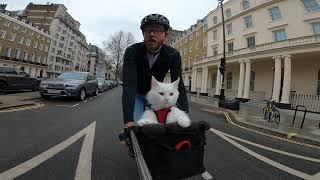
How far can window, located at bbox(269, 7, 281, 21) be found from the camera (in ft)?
108

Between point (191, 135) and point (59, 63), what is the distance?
9663 centimetres

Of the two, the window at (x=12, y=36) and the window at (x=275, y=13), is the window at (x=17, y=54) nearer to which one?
the window at (x=12, y=36)

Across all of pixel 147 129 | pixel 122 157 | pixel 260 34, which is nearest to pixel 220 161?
pixel 122 157

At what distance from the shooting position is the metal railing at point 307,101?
24.8 metres

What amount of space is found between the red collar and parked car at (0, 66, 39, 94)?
17.2 meters

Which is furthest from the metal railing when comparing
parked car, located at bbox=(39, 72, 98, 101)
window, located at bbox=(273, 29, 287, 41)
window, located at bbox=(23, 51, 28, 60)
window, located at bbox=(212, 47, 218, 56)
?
window, located at bbox=(23, 51, 28, 60)

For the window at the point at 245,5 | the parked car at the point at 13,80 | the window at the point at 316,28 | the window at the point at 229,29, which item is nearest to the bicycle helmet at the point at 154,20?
the parked car at the point at 13,80

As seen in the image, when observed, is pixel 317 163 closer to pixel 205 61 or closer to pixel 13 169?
pixel 13 169

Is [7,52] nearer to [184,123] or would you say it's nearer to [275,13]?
[275,13]

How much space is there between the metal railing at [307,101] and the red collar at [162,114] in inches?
980

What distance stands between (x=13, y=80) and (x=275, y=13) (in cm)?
2880

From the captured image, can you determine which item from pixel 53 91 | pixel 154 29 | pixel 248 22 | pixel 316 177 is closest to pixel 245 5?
pixel 248 22

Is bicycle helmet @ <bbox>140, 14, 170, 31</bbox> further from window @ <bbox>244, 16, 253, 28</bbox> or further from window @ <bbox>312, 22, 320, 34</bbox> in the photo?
window @ <bbox>244, 16, 253, 28</bbox>

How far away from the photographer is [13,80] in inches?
716
